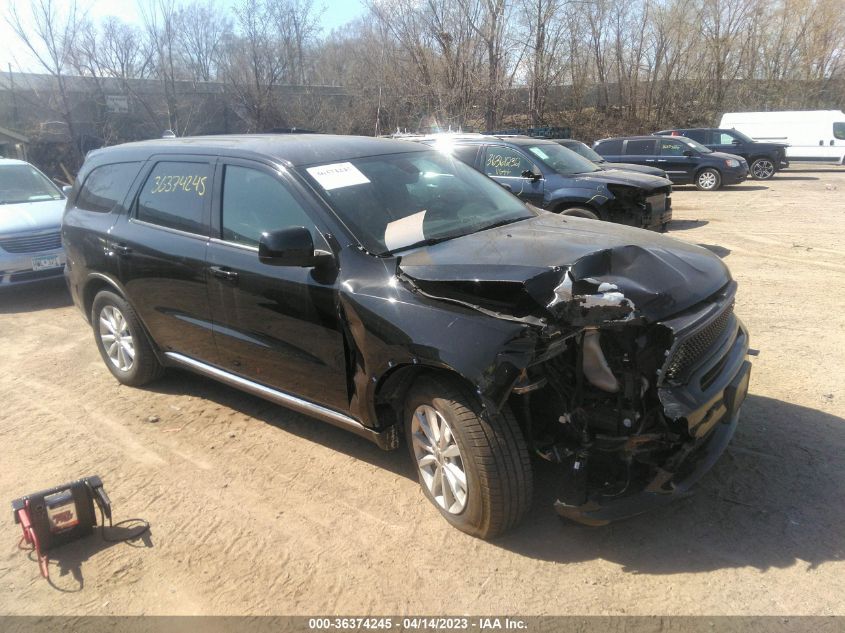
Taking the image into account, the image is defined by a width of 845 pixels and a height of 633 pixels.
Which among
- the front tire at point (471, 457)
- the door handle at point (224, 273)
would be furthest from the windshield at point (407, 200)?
the front tire at point (471, 457)

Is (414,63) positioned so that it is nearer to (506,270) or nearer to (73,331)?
(73,331)

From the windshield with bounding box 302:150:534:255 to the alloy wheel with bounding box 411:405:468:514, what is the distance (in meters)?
0.90

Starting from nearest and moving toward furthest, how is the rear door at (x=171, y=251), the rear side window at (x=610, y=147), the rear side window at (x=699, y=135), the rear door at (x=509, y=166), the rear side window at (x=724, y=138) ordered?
1. the rear door at (x=171, y=251)
2. the rear door at (x=509, y=166)
3. the rear side window at (x=610, y=147)
4. the rear side window at (x=724, y=138)
5. the rear side window at (x=699, y=135)

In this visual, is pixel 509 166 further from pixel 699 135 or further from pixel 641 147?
pixel 699 135

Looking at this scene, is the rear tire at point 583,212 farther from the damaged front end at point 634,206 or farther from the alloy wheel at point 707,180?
the alloy wheel at point 707,180

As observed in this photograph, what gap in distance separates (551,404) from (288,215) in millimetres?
1799

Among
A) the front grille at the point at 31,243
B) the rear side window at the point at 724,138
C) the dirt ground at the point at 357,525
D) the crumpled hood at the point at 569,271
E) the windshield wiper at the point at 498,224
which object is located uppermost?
the rear side window at the point at 724,138

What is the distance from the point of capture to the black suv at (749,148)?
19625 millimetres

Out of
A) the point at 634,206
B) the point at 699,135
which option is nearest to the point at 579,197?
the point at 634,206

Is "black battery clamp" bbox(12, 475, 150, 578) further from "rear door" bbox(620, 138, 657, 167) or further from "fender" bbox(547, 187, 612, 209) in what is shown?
"rear door" bbox(620, 138, 657, 167)

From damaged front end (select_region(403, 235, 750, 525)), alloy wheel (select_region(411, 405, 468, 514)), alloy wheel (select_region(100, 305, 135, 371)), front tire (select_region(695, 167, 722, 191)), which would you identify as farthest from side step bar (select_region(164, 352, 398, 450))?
front tire (select_region(695, 167, 722, 191))

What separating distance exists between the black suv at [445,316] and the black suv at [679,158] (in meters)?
15.2

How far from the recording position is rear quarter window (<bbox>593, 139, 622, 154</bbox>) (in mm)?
18172

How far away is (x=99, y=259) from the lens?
4.71m
